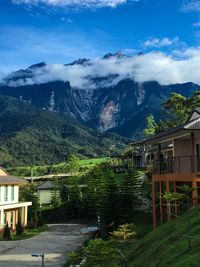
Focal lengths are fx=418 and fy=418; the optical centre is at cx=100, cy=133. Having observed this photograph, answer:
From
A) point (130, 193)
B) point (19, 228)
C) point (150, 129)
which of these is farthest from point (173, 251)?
point (150, 129)

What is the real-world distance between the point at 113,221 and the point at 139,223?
139 inches

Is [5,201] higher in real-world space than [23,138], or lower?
lower

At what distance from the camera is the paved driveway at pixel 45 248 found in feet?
77.3

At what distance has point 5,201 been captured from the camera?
38750 millimetres

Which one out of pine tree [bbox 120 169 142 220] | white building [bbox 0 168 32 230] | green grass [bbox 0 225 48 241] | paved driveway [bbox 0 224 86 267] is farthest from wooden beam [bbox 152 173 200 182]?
white building [bbox 0 168 32 230]

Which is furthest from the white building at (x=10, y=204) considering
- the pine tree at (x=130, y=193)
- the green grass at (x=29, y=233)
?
the pine tree at (x=130, y=193)

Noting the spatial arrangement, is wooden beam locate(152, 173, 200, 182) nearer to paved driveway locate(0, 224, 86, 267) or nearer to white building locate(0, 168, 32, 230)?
paved driveway locate(0, 224, 86, 267)

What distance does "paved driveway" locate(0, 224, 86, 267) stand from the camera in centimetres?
2355

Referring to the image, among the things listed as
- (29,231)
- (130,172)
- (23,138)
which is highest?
(23,138)

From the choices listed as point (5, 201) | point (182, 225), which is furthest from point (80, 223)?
point (182, 225)

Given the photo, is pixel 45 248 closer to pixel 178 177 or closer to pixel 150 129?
pixel 178 177

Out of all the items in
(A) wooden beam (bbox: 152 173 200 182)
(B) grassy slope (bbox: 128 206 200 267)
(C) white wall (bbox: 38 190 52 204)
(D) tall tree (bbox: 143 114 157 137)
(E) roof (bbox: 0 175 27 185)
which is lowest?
(C) white wall (bbox: 38 190 52 204)

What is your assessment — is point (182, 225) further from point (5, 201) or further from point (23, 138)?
point (23, 138)

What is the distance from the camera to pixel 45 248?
28.8 m
